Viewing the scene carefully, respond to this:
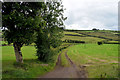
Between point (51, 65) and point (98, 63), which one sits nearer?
point (51, 65)

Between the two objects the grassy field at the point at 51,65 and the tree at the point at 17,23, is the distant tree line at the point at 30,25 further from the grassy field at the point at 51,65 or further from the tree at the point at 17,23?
the grassy field at the point at 51,65

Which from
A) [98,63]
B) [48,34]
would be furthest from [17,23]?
[98,63]

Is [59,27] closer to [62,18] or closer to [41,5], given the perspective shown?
[62,18]

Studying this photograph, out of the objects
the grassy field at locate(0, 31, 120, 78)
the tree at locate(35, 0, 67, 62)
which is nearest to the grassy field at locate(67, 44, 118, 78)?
the grassy field at locate(0, 31, 120, 78)

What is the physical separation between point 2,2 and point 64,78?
19229 mm

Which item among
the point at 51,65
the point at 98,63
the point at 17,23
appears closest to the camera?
the point at 17,23

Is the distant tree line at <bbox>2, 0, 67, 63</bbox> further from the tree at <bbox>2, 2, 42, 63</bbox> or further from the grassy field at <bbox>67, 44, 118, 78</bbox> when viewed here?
the grassy field at <bbox>67, 44, 118, 78</bbox>

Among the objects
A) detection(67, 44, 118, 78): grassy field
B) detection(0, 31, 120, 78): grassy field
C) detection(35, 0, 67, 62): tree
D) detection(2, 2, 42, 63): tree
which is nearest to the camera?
detection(0, 31, 120, 78): grassy field

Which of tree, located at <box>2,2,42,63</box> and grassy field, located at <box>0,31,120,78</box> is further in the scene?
tree, located at <box>2,2,42,63</box>

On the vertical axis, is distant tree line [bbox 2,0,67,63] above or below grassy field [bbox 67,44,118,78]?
above

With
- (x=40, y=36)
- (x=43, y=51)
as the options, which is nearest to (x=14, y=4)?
(x=40, y=36)

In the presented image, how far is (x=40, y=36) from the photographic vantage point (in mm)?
30031

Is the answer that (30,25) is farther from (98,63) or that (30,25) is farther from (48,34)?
(98,63)

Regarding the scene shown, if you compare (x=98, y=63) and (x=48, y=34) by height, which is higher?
(x=48, y=34)
